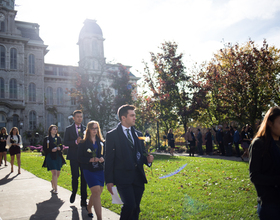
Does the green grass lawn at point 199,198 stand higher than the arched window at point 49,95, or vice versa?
the arched window at point 49,95

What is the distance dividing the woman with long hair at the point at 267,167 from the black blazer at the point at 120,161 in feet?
5.65

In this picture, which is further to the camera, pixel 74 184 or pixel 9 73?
pixel 9 73

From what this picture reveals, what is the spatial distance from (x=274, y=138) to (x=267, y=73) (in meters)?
21.6

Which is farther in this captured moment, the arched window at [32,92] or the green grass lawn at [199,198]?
the arched window at [32,92]

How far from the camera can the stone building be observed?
40519 millimetres

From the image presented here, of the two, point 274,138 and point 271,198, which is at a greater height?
point 274,138

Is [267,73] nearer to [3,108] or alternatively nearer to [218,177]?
[218,177]

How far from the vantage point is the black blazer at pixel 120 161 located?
13.2ft

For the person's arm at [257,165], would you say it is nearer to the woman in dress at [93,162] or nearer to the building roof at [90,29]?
the woman in dress at [93,162]

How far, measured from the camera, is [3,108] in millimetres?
38719

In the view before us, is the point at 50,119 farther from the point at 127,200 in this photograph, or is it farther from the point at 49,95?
the point at 127,200

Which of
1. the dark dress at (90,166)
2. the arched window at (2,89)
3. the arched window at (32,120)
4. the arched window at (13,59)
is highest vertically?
the arched window at (13,59)

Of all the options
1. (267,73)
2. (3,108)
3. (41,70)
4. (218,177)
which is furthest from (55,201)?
(41,70)

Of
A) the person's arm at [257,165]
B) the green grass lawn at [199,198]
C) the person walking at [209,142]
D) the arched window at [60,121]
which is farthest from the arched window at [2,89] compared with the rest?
the person's arm at [257,165]
